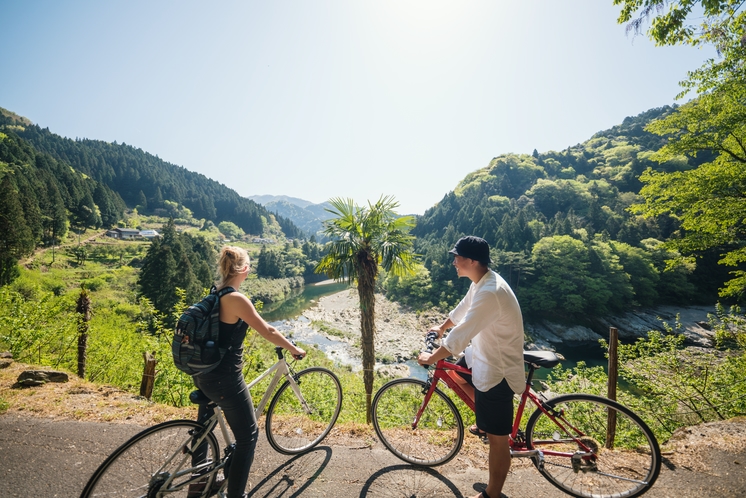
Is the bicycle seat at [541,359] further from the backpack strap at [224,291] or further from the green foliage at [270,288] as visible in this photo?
the green foliage at [270,288]

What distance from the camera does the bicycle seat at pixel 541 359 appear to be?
2.66 m

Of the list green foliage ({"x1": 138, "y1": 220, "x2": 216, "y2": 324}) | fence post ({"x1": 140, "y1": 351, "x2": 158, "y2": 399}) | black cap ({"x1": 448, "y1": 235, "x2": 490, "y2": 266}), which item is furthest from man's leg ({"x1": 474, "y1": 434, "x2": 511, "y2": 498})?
green foliage ({"x1": 138, "y1": 220, "x2": 216, "y2": 324})

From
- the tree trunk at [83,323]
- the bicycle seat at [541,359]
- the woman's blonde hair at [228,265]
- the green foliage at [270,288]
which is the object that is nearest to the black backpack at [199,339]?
the woman's blonde hair at [228,265]

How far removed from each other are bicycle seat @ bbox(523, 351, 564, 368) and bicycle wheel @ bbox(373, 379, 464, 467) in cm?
100

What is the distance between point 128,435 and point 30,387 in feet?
10.0

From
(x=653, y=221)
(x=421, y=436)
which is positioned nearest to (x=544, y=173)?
(x=653, y=221)

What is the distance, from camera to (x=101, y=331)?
1402 cm

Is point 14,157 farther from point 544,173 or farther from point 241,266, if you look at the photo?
point 544,173

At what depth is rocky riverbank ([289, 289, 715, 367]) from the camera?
32469 mm

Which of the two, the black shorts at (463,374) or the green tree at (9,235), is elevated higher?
the green tree at (9,235)

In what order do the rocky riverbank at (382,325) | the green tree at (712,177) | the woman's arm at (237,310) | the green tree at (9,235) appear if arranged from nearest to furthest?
the woman's arm at (237,310), the green tree at (712,177), the green tree at (9,235), the rocky riverbank at (382,325)

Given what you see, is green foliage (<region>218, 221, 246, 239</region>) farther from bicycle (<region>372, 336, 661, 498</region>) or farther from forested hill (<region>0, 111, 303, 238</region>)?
bicycle (<region>372, 336, 661, 498</region>)

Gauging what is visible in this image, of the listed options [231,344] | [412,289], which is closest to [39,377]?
[231,344]

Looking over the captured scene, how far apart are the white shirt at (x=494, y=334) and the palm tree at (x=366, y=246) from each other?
5.33 metres
